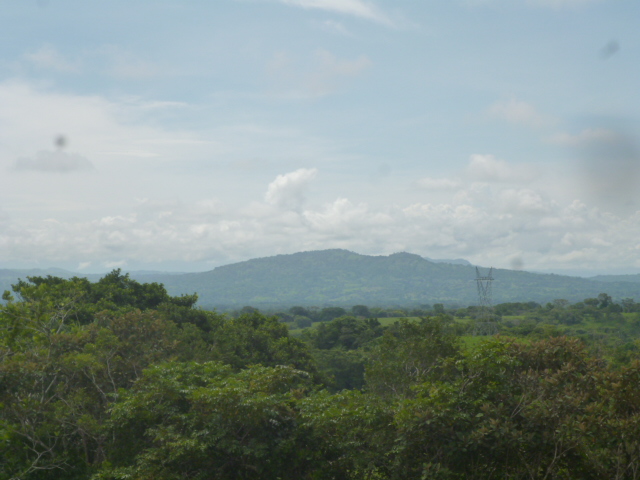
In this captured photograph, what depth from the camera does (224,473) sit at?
35.4 feet

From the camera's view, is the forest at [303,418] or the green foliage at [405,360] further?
the green foliage at [405,360]

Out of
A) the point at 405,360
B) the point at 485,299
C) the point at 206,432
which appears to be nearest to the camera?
the point at 206,432

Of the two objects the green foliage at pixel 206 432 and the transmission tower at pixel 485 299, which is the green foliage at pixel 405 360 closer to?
the green foliage at pixel 206 432

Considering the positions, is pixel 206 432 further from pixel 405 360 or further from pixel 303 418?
pixel 405 360

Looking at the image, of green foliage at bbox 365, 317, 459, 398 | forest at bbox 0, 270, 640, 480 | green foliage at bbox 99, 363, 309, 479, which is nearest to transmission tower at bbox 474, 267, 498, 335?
green foliage at bbox 365, 317, 459, 398

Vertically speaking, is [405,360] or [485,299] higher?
[485,299]

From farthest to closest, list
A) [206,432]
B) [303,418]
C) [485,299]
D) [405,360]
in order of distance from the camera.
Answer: [485,299]
[405,360]
[303,418]
[206,432]

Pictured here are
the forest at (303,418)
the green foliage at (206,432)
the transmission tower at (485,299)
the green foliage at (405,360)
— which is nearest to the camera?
the forest at (303,418)

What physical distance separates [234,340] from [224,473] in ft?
57.6

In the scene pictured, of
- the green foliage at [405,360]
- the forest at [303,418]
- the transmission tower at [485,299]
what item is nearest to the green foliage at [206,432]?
the forest at [303,418]

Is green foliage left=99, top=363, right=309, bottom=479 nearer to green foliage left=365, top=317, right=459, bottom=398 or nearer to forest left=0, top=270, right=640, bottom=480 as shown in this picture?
forest left=0, top=270, right=640, bottom=480

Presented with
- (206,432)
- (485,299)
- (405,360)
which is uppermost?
(485,299)

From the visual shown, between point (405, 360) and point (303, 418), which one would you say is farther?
point (405, 360)

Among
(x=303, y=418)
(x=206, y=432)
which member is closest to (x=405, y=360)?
(x=303, y=418)
